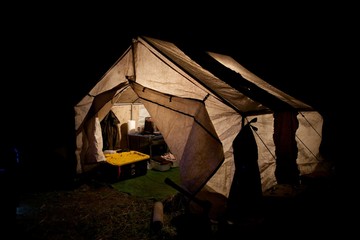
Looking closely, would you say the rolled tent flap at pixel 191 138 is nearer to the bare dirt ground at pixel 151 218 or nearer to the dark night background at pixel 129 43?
the bare dirt ground at pixel 151 218

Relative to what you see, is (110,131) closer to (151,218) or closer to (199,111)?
(151,218)

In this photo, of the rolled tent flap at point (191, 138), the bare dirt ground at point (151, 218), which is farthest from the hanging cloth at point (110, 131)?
the rolled tent flap at point (191, 138)

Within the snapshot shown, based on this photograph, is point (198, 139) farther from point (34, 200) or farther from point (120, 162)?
point (34, 200)

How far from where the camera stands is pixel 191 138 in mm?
3906

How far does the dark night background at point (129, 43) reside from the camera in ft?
19.7

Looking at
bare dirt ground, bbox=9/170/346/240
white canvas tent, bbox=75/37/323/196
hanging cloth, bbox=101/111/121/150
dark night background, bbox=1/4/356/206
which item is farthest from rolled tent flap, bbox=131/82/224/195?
hanging cloth, bbox=101/111/121/150

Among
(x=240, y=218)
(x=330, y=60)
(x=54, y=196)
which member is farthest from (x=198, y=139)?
(x=330, y=60)

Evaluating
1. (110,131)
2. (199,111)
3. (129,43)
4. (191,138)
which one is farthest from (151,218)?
(110,131)

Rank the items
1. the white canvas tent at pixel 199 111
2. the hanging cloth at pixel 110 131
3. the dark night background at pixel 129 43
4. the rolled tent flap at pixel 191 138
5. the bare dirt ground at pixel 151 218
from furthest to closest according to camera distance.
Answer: the hanging cloth at pixel 110 131, the dark night background at pixel 129 43, the white canvas tent at pixel 199 111, the rolled tent flap at pixel 191 138, the bare dirt ground at pixel 151 218

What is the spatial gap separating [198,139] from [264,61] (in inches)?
408

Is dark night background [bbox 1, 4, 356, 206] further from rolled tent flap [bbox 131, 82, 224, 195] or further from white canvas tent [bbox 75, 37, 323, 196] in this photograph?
rolled tent flap [bbox 131, 82, 224, 195]

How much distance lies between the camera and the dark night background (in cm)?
601

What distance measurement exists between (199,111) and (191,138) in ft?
1.60

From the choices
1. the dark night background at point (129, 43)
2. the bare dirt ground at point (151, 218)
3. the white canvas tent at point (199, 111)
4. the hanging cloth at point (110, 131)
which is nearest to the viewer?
the bare dirt ground at point (151, 218)
